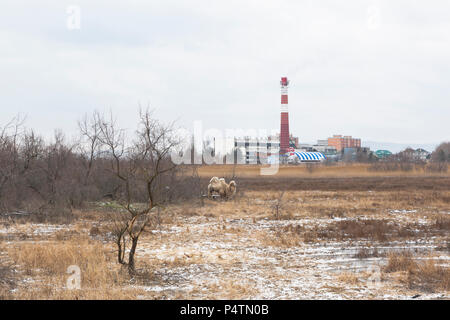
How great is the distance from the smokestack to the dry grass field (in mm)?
60135

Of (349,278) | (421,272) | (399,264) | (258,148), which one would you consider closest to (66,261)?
(349,278)

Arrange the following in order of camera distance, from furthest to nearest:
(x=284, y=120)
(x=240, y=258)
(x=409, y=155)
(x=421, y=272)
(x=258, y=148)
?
(x=258, y=148) < (x=409, y=155) < (x=284, y=120) < (x=240, y=258) < (x=421, y=272)

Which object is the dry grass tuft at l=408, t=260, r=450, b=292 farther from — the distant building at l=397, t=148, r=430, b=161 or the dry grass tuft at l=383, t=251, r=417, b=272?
the distant building at l=397, t=148, r=430, b=161

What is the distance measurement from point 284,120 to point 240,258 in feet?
227

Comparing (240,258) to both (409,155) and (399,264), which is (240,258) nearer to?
(399,264)

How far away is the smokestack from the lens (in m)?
77.9

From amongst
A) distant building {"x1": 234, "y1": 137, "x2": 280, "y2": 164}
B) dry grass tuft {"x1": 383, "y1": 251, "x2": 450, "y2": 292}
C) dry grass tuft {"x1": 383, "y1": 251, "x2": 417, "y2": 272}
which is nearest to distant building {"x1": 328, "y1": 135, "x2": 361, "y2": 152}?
distant building {"x1": 234, "y1": 137, "x2": 280, "y2": 164}

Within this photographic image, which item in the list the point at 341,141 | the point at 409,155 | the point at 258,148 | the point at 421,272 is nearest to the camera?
the point at 421,272

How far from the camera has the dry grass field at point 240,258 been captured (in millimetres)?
7398

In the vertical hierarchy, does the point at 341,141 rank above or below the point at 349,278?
above

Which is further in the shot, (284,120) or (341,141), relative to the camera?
(341,141)

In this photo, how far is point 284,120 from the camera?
77.9 meters

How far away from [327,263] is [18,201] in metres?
15.2

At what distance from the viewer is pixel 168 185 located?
2386 cm
